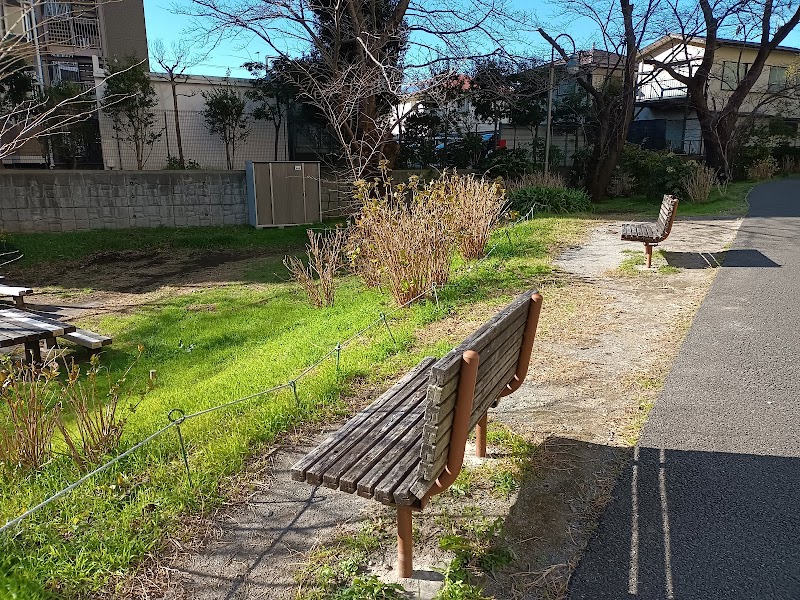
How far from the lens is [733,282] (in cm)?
718

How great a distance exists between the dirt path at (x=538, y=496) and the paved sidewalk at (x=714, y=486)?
0.46 feet

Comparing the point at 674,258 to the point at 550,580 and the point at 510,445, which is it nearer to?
the point at 510,445

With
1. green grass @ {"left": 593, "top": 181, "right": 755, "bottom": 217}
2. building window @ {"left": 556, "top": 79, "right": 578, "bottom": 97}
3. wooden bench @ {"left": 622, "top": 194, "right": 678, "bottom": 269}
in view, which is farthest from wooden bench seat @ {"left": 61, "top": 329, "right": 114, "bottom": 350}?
building window @ {"left": 556, "top": 79, "right": 578, "bottom": 97}

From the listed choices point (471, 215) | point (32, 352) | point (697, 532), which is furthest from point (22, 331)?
point (697, 532)

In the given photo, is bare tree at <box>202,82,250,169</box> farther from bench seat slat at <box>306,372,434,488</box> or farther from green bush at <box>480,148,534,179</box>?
bench seat slat at <box>306,372,434,488</box>

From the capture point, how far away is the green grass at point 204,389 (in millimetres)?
2670

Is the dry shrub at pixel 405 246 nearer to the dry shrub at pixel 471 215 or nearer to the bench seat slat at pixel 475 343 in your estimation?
the dry shrub at pixel 471 215

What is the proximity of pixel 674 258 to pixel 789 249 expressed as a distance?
2.00 metres

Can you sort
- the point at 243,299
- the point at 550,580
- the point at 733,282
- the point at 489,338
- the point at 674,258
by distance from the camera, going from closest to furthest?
the point at 550,580 < the point at 489,338 < the point at 733,282 < the point at 674,258 < the point at 243,299

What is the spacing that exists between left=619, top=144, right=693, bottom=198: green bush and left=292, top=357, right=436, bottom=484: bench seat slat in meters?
15.1

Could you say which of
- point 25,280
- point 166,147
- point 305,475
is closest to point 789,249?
point 305,475

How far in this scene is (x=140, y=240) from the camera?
1390 centimetres

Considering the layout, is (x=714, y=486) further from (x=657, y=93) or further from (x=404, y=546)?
(x=657, y=93)

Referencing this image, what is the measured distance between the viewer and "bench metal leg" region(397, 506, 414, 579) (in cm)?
243
